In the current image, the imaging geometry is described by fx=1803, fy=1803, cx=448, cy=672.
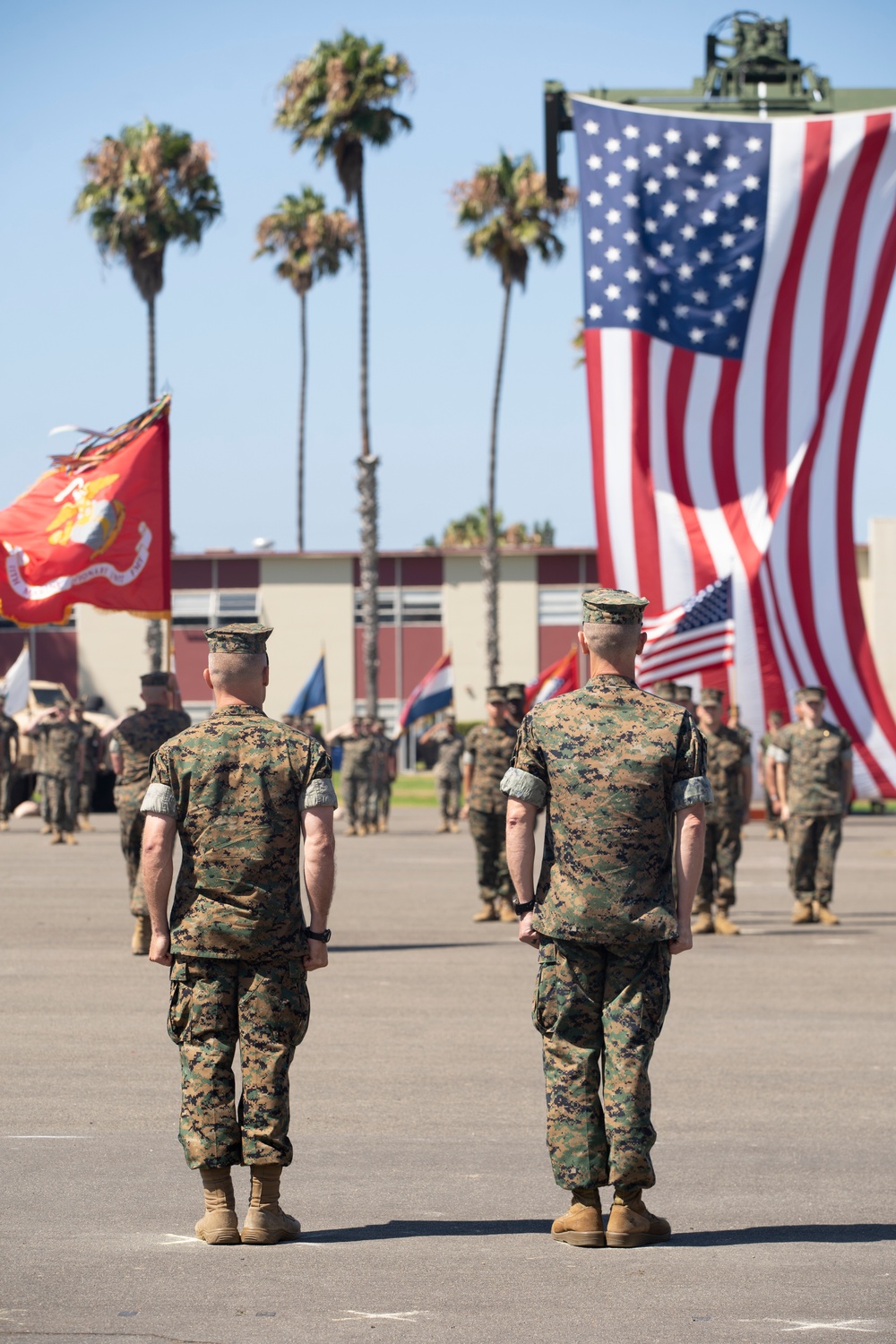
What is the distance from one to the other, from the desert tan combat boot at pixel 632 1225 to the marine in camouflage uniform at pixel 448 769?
79.8 feet

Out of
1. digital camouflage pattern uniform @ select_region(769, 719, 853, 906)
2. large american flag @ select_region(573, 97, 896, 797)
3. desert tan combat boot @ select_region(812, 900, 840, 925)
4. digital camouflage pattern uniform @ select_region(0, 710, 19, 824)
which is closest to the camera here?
desert tan combat boot @ select_region(812, 900, 840, 925)

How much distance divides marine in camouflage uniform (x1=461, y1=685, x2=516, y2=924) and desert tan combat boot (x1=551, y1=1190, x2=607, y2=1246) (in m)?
9.82

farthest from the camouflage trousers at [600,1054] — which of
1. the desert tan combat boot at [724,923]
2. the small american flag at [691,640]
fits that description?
the small american flag at [691,640]

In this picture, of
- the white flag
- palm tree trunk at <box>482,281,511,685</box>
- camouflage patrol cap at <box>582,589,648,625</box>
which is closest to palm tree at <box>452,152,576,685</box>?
palm tree trunk at <box>482,281,511,685</box>

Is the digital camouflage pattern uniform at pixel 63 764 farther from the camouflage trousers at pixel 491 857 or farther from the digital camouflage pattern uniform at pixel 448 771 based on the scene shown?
the camouflage trousers at pixel 491 857

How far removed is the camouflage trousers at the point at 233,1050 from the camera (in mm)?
5555

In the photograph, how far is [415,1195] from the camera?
6.16 m

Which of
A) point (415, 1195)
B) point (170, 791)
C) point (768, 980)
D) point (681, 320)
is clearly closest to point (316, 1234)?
point (415, 1195)

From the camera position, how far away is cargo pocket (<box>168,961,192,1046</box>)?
18.7 ft

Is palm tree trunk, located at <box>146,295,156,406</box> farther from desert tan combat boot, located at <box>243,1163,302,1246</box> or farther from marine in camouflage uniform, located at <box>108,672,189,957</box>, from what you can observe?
desert tan combat boot, located at <box>243,1163,302,1246</box>

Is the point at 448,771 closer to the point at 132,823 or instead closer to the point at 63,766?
the point at 63,766

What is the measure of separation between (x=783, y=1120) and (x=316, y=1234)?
2.61m

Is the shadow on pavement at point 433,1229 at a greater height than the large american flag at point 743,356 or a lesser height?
lesser

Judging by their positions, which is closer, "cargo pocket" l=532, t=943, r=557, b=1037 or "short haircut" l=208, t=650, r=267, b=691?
"cargo pocket" l=532, t=943, r=557, b=1037
